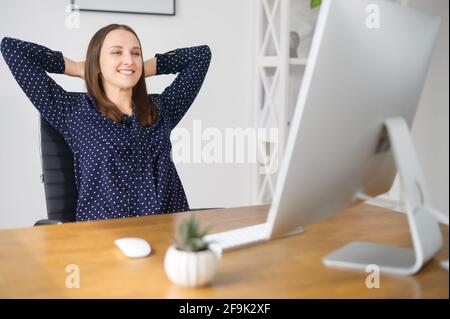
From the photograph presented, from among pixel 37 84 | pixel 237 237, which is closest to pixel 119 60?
pixel 37 84

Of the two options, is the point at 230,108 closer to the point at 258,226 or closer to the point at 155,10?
the point at 155,10

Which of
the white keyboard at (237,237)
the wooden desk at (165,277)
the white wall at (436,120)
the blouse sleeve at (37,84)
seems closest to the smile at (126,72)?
the blouse sleeve at (37,84)

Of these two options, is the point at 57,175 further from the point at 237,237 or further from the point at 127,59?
the point at 237,237

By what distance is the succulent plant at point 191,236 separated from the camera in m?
0.83

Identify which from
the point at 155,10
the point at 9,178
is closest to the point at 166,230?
the point at 9,178

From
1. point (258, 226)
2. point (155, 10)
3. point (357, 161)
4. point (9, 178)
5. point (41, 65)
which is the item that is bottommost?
point (9, 178)

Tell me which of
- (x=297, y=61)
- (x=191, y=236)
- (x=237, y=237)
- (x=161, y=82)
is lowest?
(x=237, y=237)

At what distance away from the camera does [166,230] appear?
1.24 meters

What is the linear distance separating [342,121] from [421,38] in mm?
275

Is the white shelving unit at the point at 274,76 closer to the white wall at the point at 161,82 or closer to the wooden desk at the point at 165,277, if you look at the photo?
the white wall at the point at 161,82

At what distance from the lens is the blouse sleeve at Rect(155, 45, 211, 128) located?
197 centimetres

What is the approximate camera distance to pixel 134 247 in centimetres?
105

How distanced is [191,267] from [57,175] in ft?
3.13

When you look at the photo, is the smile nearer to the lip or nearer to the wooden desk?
the lip
